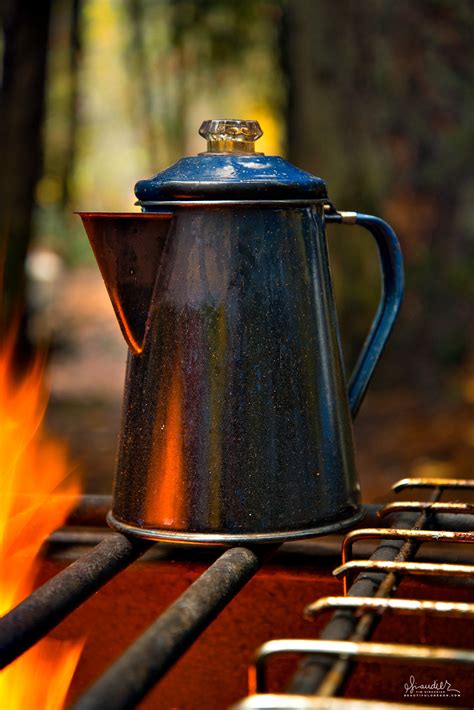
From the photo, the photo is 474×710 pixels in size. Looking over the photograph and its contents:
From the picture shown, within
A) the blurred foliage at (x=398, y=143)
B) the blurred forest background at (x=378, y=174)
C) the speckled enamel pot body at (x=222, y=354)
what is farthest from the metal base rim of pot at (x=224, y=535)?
the blurred foliage at (x=398, y=143)

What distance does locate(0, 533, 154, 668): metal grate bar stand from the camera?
95 cm

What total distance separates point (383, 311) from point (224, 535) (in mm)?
411

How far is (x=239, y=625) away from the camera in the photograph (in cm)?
141

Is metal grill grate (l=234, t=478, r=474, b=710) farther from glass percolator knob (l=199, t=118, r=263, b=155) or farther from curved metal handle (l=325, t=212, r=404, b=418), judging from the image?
glass percolator knob (l=199, t=118, r=263, b=155)

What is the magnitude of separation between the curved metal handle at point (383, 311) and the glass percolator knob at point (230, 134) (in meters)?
0.20

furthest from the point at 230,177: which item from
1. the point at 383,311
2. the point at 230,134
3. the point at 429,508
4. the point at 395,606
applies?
the point at 395,606

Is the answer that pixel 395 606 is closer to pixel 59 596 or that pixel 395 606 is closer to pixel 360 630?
pixel 360 630

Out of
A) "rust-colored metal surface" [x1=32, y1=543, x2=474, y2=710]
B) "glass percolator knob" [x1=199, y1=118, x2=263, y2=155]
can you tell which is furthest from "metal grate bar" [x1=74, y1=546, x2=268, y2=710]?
"glass percolator knob" [x1=199, y1=118, x2=263, y2=155]

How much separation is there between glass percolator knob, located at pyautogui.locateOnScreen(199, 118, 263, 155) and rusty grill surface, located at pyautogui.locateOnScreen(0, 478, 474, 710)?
492 millimetres

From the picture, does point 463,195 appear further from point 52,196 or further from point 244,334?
point 52,196

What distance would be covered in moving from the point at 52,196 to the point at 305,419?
9456mm

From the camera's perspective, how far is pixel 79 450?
153 inches

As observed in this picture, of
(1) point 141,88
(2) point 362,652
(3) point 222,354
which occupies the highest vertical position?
(1) point 141,88

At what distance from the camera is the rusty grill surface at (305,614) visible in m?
0.77
